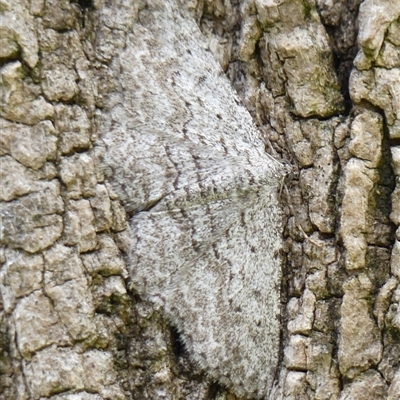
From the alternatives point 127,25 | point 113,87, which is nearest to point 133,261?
point 113,87

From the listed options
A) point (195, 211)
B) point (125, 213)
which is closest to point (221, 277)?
point (195, 211)

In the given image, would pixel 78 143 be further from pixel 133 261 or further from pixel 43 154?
pixel 133 261

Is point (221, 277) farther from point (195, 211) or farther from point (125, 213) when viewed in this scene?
point (125, 213)

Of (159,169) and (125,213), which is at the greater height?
(159,169)

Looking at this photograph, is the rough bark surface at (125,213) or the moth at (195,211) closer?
the rough bark surface at (125,213)

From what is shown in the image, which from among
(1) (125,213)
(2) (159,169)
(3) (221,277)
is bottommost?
(3) (221,277)
